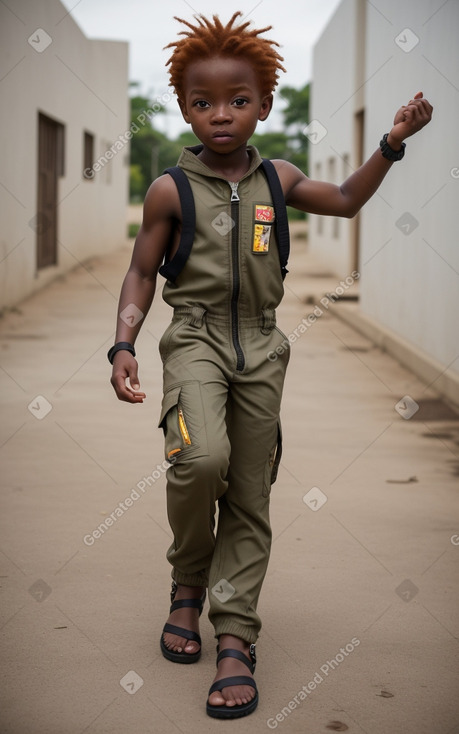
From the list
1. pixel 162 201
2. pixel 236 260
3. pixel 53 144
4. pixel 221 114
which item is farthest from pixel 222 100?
pixel 53 144

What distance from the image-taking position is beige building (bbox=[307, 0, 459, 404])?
723 centimetres

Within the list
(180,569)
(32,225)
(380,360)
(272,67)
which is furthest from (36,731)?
(32,225)

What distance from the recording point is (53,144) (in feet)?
53.0

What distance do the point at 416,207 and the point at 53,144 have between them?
907 centimetres

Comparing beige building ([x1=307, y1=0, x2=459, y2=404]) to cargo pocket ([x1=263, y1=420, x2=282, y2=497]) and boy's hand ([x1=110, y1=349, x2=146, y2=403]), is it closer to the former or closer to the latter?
cargo pocket ([x1=263, y1=420, x2=282, y2=497])

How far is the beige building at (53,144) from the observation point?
11883mm

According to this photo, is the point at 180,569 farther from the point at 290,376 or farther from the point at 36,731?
the point at 290,376

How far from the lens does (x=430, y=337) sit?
7926 millimetres

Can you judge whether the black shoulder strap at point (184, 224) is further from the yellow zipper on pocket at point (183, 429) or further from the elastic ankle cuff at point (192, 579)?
the elastic ankle cuff at point (192, 579)

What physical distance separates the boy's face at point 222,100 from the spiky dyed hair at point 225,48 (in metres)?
0.02

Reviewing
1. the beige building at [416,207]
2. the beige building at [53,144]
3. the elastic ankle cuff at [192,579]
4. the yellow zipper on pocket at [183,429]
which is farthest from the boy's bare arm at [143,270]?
the beige building at [53,144]

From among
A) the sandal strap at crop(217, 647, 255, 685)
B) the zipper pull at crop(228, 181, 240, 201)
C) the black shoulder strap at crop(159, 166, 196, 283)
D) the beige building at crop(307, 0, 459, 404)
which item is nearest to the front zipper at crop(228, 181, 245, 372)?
the zipper pull at crop(228, 181, 240, 201)

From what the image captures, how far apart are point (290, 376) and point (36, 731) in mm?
5768

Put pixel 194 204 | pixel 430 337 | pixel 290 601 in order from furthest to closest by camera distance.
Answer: pixel 430 337
pixel 290 601
pixel 194 204
